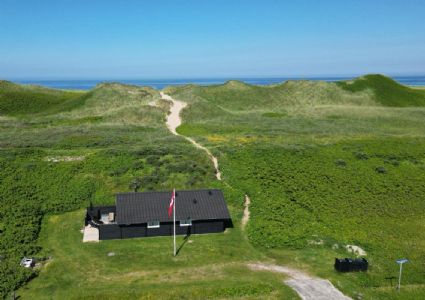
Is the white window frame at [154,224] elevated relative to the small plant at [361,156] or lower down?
lower down

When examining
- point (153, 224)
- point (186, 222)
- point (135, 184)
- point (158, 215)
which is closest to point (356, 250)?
point (186, 222)

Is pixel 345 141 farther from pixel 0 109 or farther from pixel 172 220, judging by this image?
pixel 0 109

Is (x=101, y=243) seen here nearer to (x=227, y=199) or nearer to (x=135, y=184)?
(x=135, y=184)

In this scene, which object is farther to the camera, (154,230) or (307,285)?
(154,230)

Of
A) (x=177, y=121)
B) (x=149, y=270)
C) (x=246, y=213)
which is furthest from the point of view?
(x=177, y=121)

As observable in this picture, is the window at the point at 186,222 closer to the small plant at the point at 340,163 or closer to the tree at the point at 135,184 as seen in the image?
the tree at the point at 135,184

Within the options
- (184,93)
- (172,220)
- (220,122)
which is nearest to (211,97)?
(184,93)

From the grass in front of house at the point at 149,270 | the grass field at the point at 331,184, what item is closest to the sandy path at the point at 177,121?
the grass field at the point at 331,184
